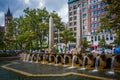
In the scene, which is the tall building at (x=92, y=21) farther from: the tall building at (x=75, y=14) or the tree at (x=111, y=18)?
the tree at (x=111, y=18)

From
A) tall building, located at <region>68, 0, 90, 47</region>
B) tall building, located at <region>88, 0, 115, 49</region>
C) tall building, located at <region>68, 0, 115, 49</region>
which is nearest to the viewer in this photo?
tall building, located at <region>68, 0, 115, 49</region>

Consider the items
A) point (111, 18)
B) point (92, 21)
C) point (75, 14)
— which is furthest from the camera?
point (75, 14)

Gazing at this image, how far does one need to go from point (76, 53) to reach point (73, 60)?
43.7 inches

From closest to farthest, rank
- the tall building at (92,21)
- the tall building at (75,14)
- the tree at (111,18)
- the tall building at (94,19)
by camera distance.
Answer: the tree at (111,18), the tall building at (92,21), the tall building at (94,19), the tall building at (75,14)

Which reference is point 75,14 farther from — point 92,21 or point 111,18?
point 111,18

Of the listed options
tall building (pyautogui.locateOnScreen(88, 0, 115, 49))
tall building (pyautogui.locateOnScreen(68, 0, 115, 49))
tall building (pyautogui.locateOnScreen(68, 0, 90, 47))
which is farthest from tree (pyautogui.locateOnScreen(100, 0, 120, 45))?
tall building (pyautogui.locateOnScreen(68, 0, 90, 47))

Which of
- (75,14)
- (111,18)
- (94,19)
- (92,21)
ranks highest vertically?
(75,14)

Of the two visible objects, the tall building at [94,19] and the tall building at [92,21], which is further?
the tall building at [94,19]

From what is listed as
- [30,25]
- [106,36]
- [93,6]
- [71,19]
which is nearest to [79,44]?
[30,25]

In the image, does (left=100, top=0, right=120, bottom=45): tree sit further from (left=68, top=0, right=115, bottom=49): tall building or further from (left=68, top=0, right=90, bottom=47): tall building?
(left=68, top=0, right=90, bottom=47): tall building

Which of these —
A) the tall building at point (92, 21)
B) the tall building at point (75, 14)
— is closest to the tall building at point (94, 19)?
the tall building at point (92, 21)

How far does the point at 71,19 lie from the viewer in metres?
98.8

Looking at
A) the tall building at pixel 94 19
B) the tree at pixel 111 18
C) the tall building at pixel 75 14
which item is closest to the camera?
the tree at pixel 111 18

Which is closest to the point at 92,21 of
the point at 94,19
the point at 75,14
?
the point at 94,19
